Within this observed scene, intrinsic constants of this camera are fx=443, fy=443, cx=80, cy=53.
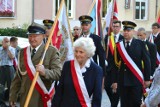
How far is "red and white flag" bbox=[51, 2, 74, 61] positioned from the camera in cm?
699

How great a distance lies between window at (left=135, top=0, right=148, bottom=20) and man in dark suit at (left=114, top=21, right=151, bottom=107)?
2417 centimetres

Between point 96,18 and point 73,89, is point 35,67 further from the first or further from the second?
point 96,18

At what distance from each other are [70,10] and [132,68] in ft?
70.2

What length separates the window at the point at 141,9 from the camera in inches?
1258

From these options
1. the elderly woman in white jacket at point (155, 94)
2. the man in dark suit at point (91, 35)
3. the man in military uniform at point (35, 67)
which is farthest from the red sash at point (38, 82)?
the man in dark suit at point (91, 35)

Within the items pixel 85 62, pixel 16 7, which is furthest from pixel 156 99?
pixel 16 7

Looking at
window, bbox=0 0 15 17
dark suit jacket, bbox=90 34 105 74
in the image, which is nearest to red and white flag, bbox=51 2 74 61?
dark suit jacket, bbox=90 34 105 74

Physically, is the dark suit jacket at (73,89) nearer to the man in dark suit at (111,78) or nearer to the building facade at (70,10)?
the man in dark suit at (111,78)

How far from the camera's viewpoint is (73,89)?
499cm

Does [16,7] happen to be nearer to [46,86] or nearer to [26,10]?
[26,10]

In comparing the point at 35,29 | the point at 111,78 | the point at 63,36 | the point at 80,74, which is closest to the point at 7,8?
the point at 111,78

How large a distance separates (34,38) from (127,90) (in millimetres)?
2874

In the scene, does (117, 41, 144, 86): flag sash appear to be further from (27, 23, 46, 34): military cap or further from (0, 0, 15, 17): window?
(0, 0, 15, 17): window

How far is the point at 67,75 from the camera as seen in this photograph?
16.6ft
